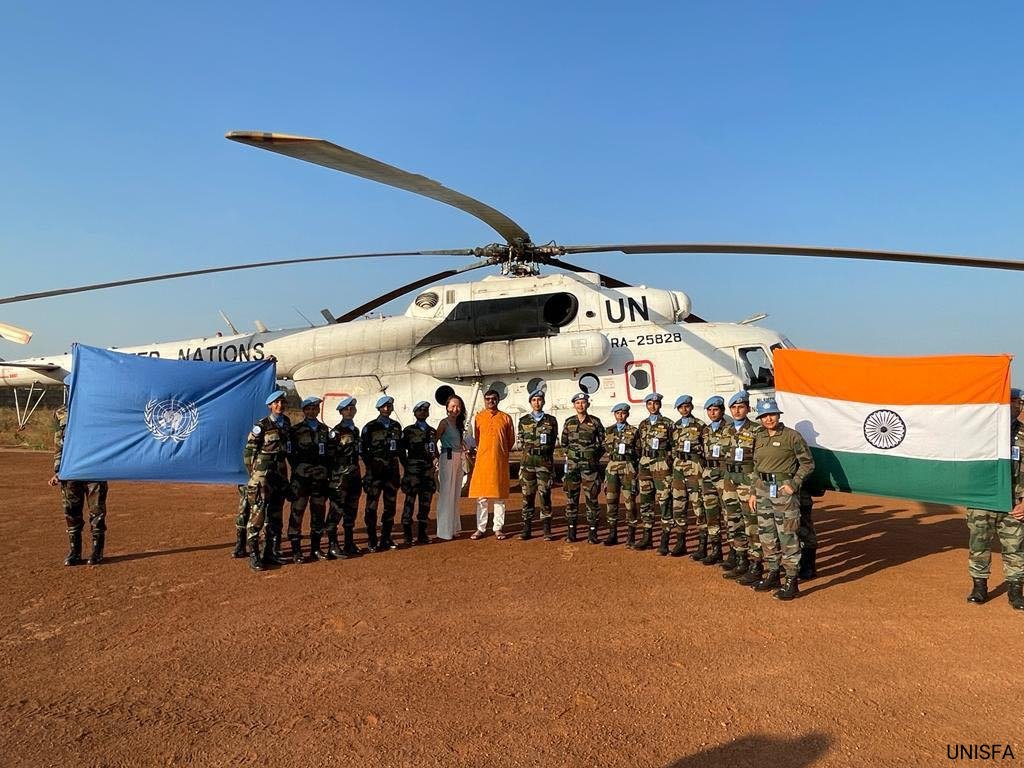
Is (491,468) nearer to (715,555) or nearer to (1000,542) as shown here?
(715,555)

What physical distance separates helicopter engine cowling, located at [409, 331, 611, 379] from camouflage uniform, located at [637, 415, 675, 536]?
126 inches

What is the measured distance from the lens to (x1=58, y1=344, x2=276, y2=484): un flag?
22.0 feet

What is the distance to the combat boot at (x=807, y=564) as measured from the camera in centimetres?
616

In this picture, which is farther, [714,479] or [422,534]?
[422,534]

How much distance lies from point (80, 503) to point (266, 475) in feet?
6.91

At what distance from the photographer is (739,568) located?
19.9 ft

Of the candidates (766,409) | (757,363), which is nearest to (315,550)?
(766,409)

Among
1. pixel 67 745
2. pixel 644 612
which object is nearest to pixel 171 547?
pixel 67 745

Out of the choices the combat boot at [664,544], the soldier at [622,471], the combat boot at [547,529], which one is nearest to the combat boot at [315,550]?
the combat boot at [547,529]

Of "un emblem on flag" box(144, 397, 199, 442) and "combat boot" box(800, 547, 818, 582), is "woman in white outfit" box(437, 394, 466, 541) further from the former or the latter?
"combat boot" box(800, 547, 818, 582)

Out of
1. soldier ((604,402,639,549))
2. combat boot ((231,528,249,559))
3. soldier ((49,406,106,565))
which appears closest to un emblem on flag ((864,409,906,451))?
soldier ((604,402,639,549))

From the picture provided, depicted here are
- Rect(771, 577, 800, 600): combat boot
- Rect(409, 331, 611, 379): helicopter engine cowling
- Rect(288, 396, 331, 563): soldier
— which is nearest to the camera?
Rect(771, 577, 800, 600): combat boot

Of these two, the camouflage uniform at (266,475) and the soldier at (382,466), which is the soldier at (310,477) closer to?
the camouflage uniform at (266,475)

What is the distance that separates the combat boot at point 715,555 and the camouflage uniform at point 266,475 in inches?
187
